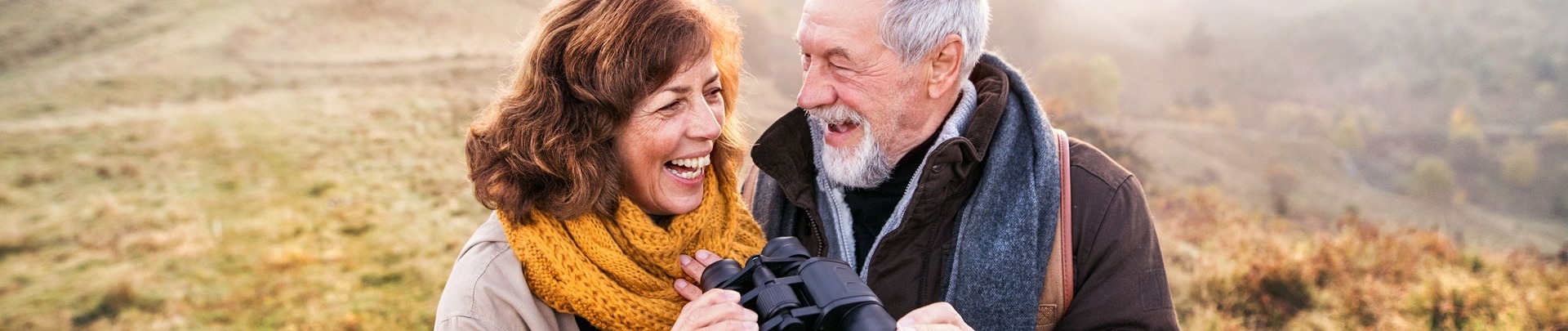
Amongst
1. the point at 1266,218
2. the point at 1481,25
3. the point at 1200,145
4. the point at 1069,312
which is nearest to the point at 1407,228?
the point at 1266,218

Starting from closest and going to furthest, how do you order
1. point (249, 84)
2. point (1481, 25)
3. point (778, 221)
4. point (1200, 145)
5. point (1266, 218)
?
point (778, 221) → point (249, 84) → point (1266, 218) → point (1200, 145) → point (1481, 25)

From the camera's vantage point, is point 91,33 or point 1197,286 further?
point 91,33

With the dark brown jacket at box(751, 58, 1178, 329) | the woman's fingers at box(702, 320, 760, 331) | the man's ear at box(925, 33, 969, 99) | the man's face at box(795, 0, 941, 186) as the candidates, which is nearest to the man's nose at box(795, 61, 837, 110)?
the man's face at box(795, 0, 941, 186)

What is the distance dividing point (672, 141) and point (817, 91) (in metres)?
0.72

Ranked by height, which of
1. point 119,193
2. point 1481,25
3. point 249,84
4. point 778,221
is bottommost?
point 119,193

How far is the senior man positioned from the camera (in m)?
2.39

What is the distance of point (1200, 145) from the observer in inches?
868

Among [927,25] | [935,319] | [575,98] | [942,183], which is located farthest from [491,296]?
[927,25]

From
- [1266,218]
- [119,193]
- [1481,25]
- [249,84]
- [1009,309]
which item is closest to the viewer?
[1009,309]

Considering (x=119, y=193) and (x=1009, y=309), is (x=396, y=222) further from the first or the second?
(x=1009, y=309)

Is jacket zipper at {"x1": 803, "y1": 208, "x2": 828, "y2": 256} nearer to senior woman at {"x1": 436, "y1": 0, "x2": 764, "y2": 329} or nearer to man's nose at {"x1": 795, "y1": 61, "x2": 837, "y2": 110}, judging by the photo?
man's nose at {"x1": 795, "y1": 61, "x2": 837, "y2": 110}

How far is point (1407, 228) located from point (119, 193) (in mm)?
13557

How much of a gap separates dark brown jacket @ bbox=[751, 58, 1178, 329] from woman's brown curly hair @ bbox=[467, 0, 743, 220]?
82 cm

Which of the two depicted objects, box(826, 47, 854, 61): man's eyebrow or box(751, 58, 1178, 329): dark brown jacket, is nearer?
box(751, 58, 1178, 329): dark brown jacket
